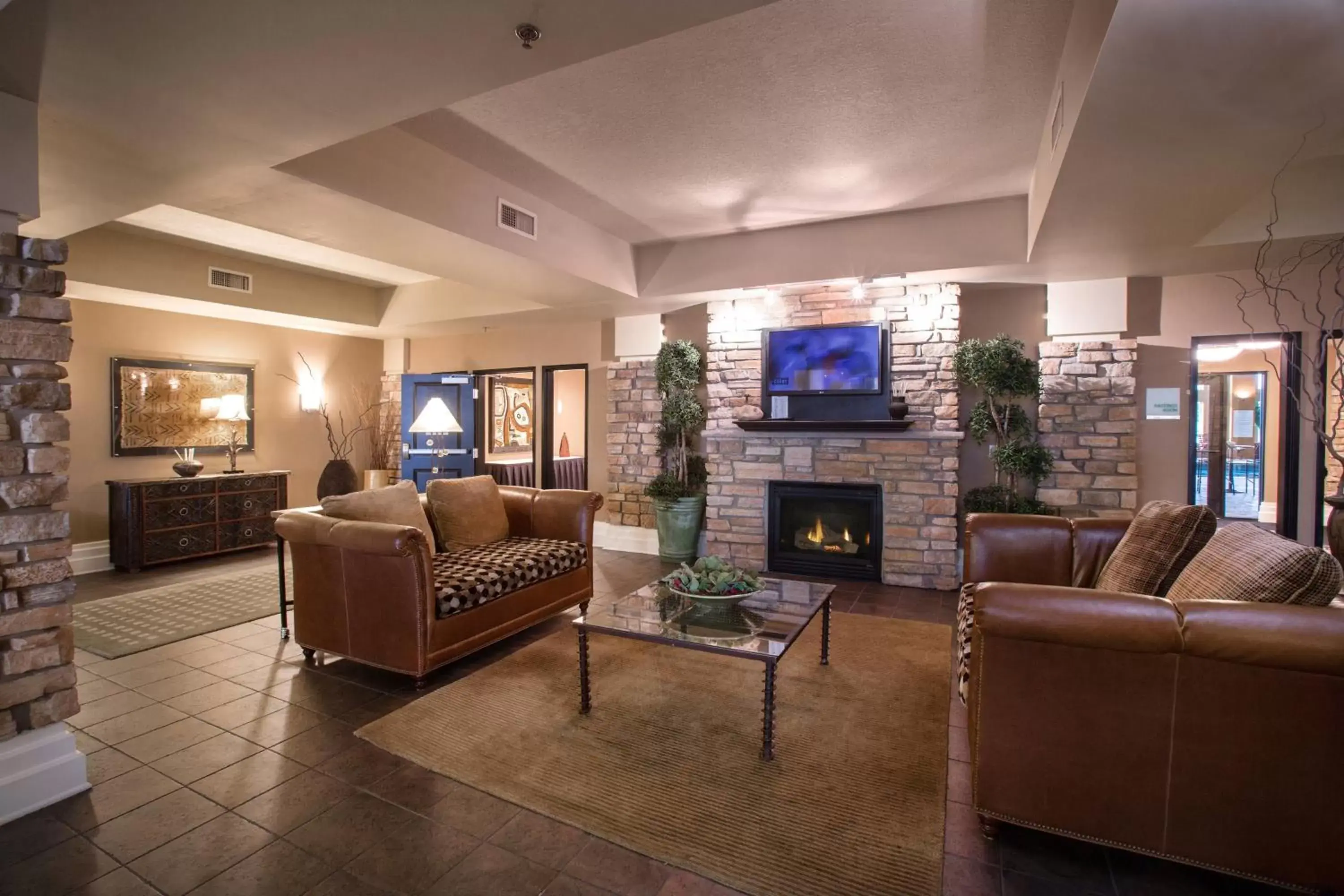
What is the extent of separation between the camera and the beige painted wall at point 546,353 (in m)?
6.49

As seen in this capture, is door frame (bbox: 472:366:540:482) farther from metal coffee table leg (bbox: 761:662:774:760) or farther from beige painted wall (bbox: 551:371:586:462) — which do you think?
metal coffee table leg (bbox: 761:662:774:760)

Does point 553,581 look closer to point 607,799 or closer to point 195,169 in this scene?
point 607,799

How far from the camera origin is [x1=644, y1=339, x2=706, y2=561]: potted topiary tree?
223 inches

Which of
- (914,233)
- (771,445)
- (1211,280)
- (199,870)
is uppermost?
(914,233)

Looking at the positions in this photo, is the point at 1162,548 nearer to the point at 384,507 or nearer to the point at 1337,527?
the point at 1337,527

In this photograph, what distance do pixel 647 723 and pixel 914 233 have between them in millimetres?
3681

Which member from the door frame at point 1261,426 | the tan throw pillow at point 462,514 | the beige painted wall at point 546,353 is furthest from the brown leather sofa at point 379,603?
the door frame at point 1261,426

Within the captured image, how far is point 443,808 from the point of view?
207 centimetres

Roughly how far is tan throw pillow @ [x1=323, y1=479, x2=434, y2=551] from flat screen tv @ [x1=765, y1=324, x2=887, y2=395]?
9.81 ft

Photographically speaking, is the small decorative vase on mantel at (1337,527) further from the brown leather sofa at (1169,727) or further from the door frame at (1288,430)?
the brown leather sofa at (1169,727)

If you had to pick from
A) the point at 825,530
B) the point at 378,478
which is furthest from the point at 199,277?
the point at 825,530

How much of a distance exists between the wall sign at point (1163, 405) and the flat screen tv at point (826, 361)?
1806 mm

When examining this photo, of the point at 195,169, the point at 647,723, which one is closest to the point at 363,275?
the point at 195,169

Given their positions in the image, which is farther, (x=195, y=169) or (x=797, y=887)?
(x=195, y=169)
